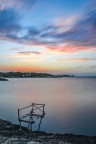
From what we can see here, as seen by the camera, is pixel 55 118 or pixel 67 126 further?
pixel 55 118

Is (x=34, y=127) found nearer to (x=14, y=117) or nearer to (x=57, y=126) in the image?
(x=57, y=126)

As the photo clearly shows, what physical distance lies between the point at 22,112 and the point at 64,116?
979 cm

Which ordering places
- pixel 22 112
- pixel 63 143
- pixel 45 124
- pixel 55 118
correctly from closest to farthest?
1. pixel 63 143
2. pixel 45 124
3. pixel 55 118
4. pixel 22 112

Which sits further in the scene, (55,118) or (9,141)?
(55,118)

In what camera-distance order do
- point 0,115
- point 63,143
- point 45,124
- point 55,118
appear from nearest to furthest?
point 63,143 → point 45,124 → point 55,118 → point 0,115

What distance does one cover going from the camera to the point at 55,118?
36.8 meters

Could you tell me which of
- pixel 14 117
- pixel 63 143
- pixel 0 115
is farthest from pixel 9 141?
pixel 0 115

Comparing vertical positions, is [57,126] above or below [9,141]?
below

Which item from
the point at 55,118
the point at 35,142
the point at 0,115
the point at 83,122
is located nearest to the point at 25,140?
the point at 35,142

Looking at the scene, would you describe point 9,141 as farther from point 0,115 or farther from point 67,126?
point 0,115

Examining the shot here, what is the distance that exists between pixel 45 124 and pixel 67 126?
135 inches

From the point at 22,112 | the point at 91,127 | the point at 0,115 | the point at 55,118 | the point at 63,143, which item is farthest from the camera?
the point at 22,112

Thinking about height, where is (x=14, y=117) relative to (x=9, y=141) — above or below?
below

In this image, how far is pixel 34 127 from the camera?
98.7 ft
